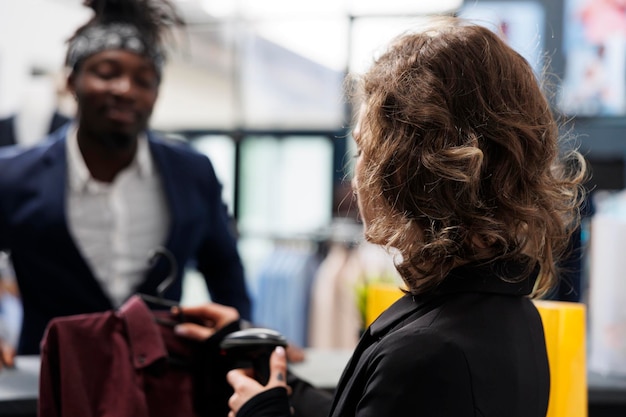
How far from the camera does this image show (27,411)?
1.85 meters

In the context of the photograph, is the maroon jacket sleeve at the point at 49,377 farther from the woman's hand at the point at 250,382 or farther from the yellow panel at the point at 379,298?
the yellow panel at the point at 379,298

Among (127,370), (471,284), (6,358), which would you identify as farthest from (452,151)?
(6,358)

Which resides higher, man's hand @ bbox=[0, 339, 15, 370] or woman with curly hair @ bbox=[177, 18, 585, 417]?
woman with curly hair @ bbox=[177, 18, 585, 417]

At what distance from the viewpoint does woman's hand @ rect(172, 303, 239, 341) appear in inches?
67.7

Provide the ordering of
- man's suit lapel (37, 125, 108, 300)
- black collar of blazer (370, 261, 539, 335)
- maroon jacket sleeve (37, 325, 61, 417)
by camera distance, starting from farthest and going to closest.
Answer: man's suit lapel (37, 125, 108, 300)
maroon jacket sleeve (37, 325, 61, 417)
black collar of blazer (370, 261, 539, 335)

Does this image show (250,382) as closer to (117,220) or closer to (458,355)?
(458,355)

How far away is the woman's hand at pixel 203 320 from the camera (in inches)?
67.7

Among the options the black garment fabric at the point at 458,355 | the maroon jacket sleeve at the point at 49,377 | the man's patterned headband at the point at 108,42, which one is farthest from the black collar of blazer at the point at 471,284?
the man's patterned headband at the point at 108,42

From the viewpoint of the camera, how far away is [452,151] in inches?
45.1

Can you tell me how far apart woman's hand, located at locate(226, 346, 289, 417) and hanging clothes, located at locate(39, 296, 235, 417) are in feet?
0.57

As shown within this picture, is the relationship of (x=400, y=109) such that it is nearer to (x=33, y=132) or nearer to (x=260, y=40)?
(x=33, y=132)

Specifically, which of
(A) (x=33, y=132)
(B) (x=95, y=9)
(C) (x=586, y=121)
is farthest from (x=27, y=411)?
(C) (x=586, y=121)

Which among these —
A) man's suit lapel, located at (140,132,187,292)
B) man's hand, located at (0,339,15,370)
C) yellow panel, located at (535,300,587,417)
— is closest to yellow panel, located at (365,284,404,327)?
yellow panel, located at (535,300,587,417)

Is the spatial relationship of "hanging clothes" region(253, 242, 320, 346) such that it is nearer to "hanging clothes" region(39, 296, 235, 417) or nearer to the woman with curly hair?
"hanging clothes" region(39, 296, 235, 417)
